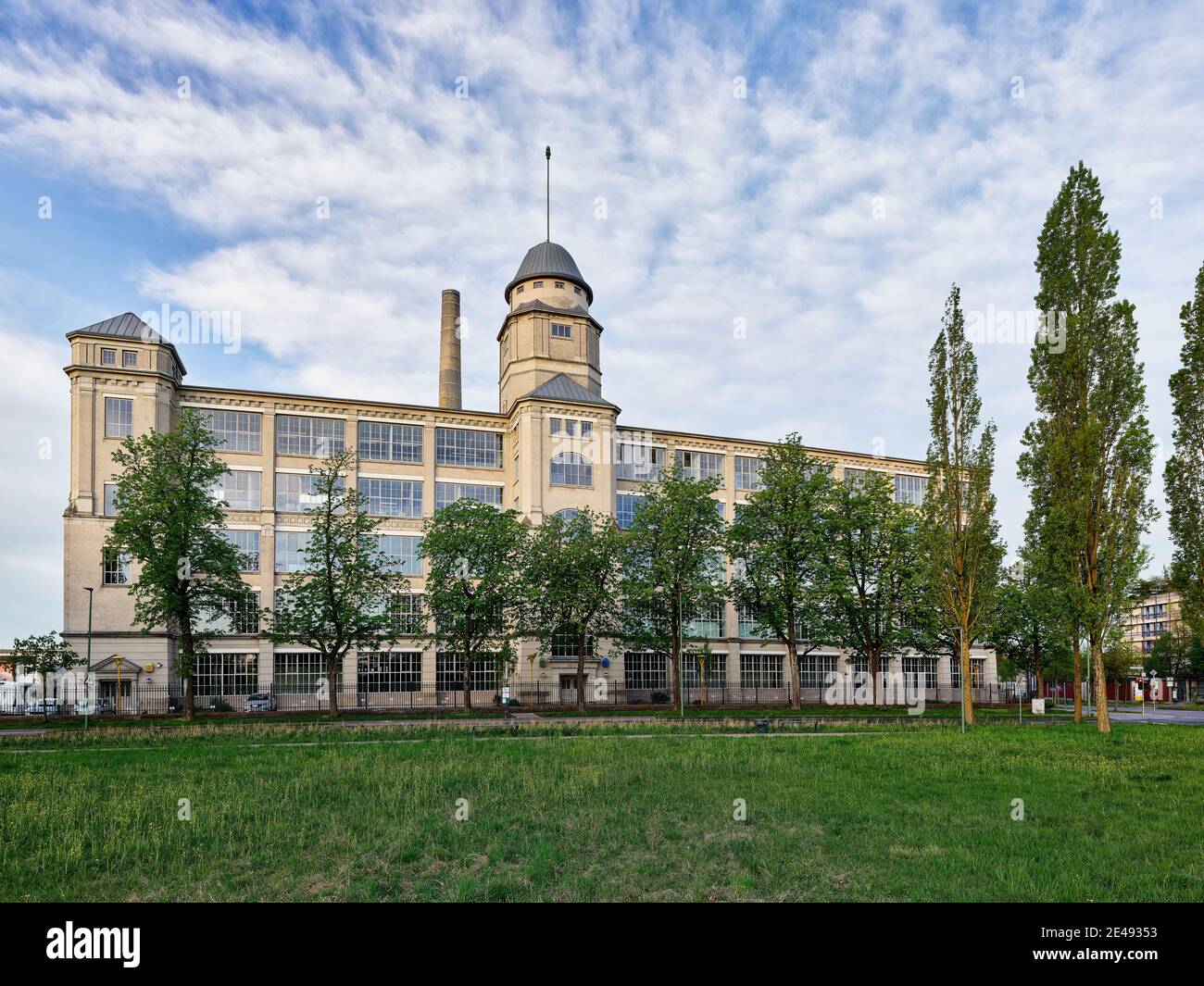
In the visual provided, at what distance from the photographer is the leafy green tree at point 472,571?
143 feet

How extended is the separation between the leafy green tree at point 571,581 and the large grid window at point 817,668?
75.3 feet

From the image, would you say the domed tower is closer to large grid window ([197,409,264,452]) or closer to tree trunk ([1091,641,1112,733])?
large grid window ([197,409,264,452])

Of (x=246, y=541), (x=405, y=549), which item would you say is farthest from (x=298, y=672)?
(x=405, y=549)

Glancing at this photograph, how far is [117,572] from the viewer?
49.3m

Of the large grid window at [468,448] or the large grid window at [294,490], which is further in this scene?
the large grid window at [468,448]

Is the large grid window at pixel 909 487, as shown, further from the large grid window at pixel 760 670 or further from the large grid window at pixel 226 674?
the large grid window at pixel 226 674

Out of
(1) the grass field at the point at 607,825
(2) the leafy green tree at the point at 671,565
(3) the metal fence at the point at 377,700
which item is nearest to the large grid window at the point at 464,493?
(3) the metal fence at the point at 377,700

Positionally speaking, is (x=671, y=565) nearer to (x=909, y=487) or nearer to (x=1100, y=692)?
(x=1100, y=692)

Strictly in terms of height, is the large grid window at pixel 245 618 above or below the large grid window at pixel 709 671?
above

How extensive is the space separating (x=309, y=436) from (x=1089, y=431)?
154ft

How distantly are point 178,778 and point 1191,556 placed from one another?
1158 inches

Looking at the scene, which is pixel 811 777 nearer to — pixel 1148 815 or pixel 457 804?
pixel 1148 815
